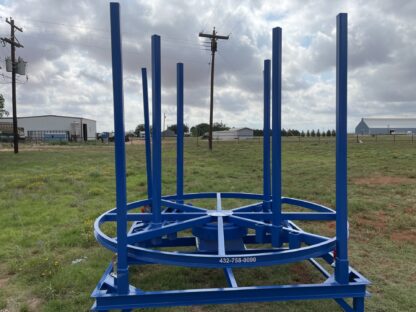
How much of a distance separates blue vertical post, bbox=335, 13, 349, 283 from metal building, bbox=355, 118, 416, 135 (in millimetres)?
100128

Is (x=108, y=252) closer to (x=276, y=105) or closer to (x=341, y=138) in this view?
(x=276, y=105)

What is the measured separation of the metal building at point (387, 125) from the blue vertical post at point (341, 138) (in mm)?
100128

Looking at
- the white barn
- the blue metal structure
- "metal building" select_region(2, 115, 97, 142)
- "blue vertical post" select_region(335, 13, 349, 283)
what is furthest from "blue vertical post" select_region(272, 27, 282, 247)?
the white barn

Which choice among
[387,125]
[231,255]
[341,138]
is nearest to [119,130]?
[231,255]

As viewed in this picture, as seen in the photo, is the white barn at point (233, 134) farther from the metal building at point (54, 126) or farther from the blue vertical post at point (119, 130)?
the blue vertical post at point (119, 130)

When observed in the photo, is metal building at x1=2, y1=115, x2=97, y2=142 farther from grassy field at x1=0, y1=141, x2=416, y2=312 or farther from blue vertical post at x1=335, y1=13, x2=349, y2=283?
blue vertical post at x1=335, y1=13, x2=349, y2=283

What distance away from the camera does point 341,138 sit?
2.83 metres

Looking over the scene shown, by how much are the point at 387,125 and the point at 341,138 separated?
104594mm

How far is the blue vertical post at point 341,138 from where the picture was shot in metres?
2.79

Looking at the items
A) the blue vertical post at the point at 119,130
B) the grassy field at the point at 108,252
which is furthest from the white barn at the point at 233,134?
the blue vertical post at the point at 119,130

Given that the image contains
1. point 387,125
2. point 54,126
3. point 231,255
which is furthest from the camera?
point 387,125

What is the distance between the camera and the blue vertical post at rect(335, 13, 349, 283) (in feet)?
9.14

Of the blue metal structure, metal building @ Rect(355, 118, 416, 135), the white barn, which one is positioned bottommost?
the blue metal structure

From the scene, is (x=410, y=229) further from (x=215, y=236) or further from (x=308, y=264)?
(x=215, y=236)
